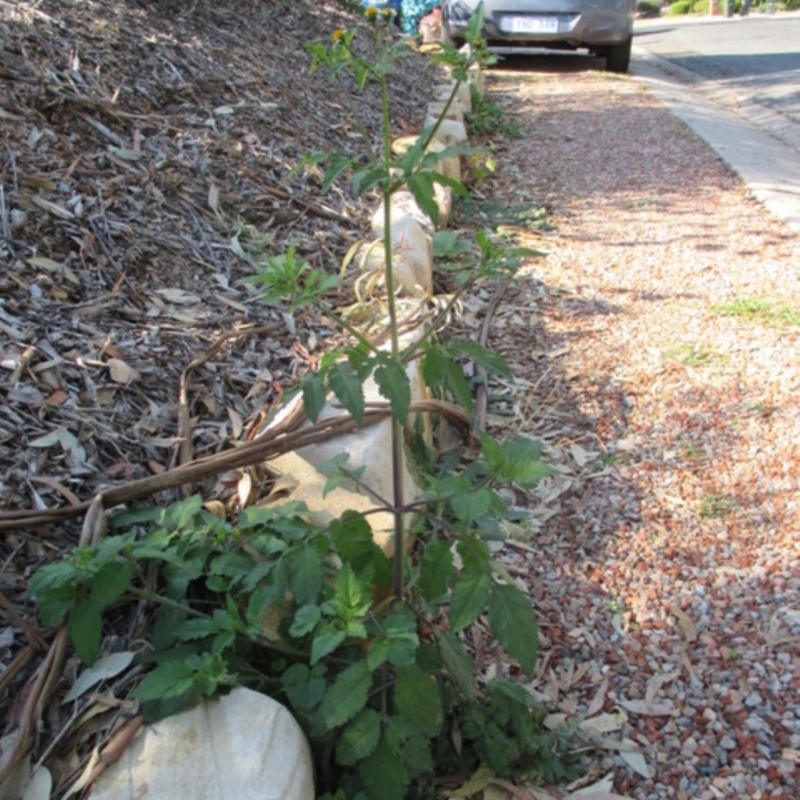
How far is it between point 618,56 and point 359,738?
967cm

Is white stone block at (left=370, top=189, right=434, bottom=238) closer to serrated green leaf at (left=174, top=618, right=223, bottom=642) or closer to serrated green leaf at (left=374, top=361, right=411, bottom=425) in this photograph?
serrated green leaf at (left=374, top=361, right=411, bottom=425)

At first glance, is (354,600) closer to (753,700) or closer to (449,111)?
(753,700)

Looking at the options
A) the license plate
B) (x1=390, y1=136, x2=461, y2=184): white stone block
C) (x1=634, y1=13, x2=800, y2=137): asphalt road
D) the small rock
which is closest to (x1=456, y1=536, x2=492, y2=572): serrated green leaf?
the small rock

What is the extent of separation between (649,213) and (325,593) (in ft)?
12.7

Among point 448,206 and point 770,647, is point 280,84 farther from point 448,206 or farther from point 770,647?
point 770,647

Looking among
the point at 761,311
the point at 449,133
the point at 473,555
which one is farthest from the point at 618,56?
the point at 473,555

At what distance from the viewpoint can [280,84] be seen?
4.86 m

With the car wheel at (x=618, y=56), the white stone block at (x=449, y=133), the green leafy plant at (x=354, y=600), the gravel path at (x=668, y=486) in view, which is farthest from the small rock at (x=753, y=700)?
the car wheel at (x=618, y=56)

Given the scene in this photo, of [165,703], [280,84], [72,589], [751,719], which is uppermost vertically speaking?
[280,84]

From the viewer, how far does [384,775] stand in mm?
1499

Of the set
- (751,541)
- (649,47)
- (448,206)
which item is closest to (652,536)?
(751,541)

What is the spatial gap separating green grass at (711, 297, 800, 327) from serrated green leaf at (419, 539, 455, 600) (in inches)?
96.5

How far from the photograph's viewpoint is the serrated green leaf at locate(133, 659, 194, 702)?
1457 mm

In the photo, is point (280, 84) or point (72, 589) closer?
point (72, 589)
